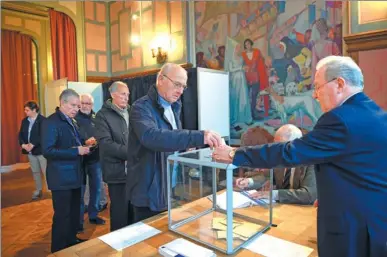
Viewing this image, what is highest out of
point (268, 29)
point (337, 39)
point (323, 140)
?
point (268, 29)

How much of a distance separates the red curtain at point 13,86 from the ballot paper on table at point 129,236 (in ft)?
23.5

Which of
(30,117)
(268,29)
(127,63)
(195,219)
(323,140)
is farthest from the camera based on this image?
(127,63)

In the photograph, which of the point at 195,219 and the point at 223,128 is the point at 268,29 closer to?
the point at 223,128

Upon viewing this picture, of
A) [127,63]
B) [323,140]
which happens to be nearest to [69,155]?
[323,140]

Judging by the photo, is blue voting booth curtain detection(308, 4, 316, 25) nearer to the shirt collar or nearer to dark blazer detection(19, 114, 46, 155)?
the shirt collar

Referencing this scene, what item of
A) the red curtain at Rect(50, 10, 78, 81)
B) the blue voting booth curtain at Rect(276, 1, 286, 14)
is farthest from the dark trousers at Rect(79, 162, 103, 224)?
the red curtain at Rect(50, 10, 78, 81)

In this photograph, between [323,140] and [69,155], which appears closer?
[323,140]

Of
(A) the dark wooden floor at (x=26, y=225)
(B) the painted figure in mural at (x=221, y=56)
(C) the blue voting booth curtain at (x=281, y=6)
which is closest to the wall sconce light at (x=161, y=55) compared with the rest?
(B) the painted figure in mural at (x=221, y=56)

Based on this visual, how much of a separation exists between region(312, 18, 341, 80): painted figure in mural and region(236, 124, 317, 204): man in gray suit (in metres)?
2.34

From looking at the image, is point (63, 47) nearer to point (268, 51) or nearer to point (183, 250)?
point (268, 51)

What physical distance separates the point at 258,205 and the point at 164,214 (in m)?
0.50

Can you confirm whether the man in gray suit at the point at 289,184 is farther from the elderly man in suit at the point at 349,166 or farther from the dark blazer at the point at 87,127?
→ the dark blazer at the point at 87,127

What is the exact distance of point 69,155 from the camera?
2400 millimetres

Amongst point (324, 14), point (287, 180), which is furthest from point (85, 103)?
point (324, 14)
